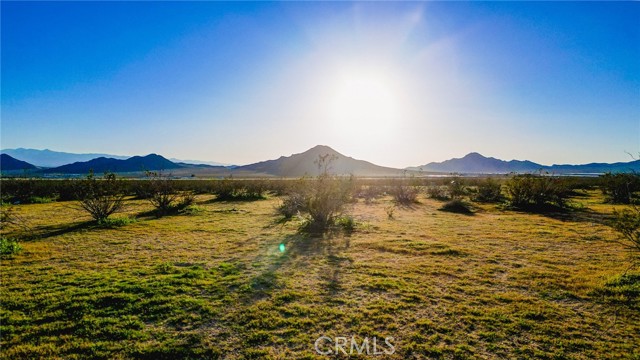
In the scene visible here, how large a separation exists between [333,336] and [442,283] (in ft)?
10.8

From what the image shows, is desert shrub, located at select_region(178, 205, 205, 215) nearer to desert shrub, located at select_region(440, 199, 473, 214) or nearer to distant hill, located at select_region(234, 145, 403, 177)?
desert shrub, located at select_region(440, 199, 473, 214)

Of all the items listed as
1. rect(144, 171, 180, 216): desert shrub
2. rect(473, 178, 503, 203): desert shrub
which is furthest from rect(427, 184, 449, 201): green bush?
rect(144, 171, 180, 216): desert shrub

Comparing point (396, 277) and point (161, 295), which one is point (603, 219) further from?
point (161, 295)

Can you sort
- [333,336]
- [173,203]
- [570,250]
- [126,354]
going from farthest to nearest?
1. [173,203]
2. [570,250]
3. [333,336]
4. [126,354]

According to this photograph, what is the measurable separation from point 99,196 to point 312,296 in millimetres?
13824

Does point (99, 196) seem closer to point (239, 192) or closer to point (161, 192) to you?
point (161, 192)

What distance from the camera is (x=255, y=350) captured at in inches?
163

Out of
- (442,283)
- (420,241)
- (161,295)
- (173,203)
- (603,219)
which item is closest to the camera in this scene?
(161,295)

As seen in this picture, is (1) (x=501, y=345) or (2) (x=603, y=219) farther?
(2) (x=603, y=219)

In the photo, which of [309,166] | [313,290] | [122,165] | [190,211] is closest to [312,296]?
[313,290]

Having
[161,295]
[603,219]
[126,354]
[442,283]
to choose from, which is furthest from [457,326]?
[603,219]

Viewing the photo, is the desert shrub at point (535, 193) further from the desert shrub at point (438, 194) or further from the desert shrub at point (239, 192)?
the desert shrub at point (239, 192)

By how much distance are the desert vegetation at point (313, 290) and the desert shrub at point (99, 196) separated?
1.42 meters

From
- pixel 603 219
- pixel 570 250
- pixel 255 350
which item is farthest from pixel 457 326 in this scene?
pixel 603 219
